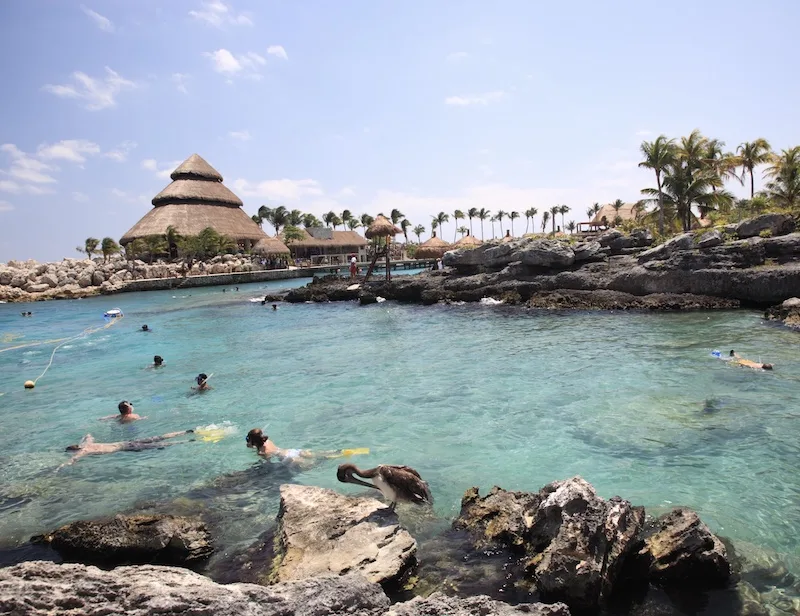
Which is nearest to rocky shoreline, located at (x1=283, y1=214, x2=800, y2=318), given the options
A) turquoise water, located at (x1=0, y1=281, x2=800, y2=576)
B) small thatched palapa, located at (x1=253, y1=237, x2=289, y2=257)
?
turquoise water, located at (x1=0, y1=281, x2=800, y2=576)

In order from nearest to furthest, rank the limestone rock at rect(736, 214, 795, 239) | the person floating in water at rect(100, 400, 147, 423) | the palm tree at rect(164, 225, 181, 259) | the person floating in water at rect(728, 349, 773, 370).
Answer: the person floating in water at rect(100, 400, 147, 423), the person floating in water at rect(728, 349, 773, 370), the limestone rock at rect(736, 214, 795, 239), the palm tree at rect(164, 225, 181, 259)

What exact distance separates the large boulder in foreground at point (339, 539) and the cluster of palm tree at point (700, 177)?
36.9m

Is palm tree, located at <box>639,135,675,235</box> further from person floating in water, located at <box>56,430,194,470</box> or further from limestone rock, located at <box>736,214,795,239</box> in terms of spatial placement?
person floating in water, located at <box>56,430,194,470</box>

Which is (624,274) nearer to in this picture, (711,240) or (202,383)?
(711,240)

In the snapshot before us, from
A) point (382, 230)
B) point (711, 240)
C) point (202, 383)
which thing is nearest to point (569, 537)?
point (202, 383)

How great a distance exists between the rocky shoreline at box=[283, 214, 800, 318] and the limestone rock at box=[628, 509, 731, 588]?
1983 cm

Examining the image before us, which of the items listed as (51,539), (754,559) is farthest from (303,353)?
(754,559)

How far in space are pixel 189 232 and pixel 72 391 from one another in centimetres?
5565

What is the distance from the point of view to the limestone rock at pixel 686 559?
4676 millimetres

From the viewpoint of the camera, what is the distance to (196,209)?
2724 inches

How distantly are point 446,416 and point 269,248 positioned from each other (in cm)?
5984

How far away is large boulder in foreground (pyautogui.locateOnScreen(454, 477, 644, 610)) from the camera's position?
4375 millimetres

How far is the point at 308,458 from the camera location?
27.7ft

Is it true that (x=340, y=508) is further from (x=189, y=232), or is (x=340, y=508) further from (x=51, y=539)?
(x=189, y=232)
